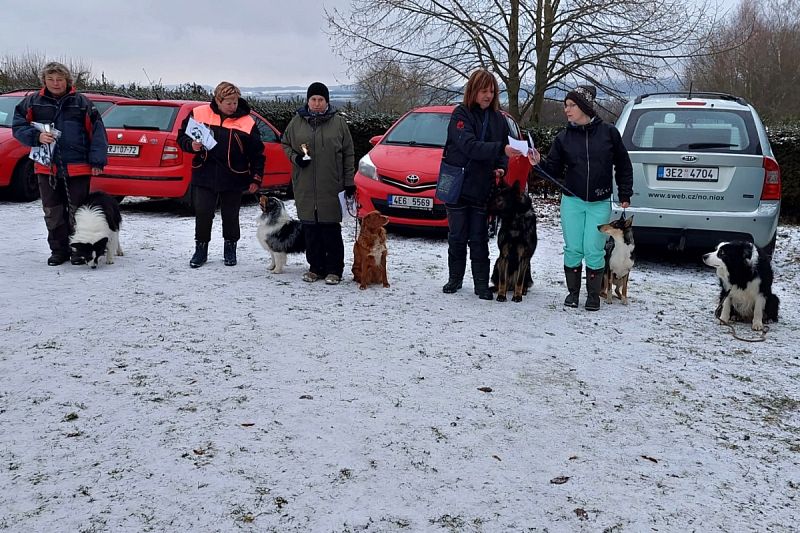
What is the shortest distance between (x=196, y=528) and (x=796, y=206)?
39.1ft

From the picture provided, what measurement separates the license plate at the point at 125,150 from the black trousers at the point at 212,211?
297 cm

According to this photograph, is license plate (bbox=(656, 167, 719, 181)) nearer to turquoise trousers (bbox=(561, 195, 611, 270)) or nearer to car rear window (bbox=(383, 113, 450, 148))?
turquoise trousers (bbox=(561, 195, 611, 270))

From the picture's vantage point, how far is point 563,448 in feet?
11.3

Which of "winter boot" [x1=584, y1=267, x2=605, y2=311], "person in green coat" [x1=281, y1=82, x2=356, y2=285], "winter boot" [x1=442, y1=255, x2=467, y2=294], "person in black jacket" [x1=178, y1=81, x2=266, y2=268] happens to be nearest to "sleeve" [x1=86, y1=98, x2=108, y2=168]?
"person in black jacket" [x1=178, y1=81, x2=266, y2=268]

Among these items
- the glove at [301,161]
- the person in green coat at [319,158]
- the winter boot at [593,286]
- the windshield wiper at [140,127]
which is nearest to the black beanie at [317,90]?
the person in green coat at [319,158]

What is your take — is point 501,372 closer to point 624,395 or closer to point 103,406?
point 624,395

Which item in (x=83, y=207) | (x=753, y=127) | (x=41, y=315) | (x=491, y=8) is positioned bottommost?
(x=41, y=315)

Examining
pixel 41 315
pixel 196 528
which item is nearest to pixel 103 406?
pixel 196 528

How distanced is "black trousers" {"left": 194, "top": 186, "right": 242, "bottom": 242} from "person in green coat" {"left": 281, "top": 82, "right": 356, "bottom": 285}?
0.99 m

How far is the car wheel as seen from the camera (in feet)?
34.1

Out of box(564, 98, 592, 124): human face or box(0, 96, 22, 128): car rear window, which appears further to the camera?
box(0, 96, 22, 128): car rear window

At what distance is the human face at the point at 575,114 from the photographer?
5.68 m

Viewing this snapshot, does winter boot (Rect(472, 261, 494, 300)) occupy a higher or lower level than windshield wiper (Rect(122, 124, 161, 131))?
lower

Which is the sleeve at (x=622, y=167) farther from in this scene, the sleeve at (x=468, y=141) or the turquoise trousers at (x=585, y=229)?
the sleeve at (x=468, y=141)
